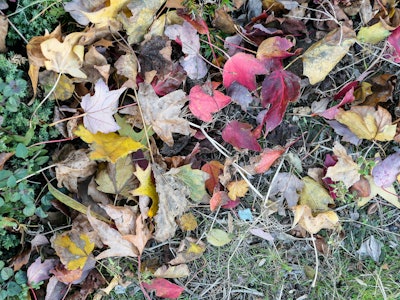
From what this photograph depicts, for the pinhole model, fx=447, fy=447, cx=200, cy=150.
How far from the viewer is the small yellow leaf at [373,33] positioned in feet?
5.36

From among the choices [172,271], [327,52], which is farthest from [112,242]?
[327,52]

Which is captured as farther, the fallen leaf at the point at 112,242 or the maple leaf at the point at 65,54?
the fallen leaf at the point at 112,242

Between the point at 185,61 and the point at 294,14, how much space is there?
443mm

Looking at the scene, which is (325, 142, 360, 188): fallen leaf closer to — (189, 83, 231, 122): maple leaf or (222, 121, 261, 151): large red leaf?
Result: (222, 121, 261, 151): large red leaf

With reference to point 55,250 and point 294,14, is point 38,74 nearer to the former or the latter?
point 55,250

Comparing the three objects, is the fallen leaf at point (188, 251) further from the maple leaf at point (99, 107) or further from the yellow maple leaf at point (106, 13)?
the yellow maple leaf at point (106, 13)

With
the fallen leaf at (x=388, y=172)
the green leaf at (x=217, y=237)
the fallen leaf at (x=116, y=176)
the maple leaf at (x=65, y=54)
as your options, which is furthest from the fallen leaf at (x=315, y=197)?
the maple leaf at (x=65, y=54)

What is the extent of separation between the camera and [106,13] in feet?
4.88

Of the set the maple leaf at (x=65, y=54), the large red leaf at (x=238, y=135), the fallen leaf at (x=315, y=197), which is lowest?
the fallen leaf at (x=315, y=197)

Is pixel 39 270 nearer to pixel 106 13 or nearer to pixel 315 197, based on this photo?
pixel 106 13

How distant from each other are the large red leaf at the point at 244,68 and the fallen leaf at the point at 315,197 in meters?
0.44

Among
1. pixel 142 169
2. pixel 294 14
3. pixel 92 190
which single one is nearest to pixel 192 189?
pixel 142 169

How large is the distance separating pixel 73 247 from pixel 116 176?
30 cm

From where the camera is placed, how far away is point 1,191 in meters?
1.50
